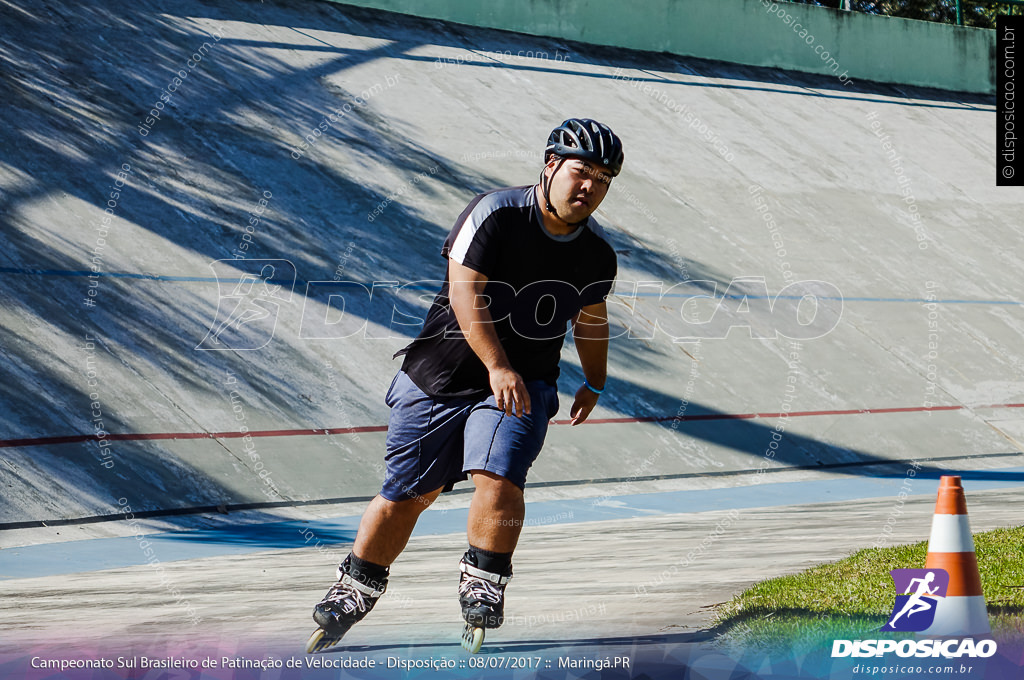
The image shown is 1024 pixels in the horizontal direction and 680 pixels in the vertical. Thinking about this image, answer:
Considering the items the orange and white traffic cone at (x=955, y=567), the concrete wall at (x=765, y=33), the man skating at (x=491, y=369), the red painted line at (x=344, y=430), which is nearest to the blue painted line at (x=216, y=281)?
the red painted line at (x=344, y=430)

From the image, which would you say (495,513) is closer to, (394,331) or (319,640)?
(319,640)

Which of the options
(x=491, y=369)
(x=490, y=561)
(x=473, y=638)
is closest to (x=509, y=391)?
(x=491, y=369)

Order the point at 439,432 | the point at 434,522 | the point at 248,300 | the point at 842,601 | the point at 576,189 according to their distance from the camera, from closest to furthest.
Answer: the point at 576,189
the point at 439,432
the point at 842,601
the point at 434,522
the point at 248,300

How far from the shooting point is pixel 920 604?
3980 millimetres

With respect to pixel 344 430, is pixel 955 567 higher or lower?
lower

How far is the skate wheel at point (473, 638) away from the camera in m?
3.43

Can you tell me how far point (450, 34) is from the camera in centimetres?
1552

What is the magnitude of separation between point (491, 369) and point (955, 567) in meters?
2.07

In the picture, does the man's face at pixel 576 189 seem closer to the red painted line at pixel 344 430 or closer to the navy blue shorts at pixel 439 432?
the navy blue shorts at pixel 439 432

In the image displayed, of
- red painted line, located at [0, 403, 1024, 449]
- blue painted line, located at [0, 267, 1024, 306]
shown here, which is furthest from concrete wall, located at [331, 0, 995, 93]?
red painted line, located at [0, 403, 1024, 449]

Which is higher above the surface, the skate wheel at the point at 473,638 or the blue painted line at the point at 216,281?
the blue painted line at the point at 216,281

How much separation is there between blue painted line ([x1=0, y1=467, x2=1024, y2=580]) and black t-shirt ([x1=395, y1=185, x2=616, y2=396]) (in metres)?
3.05

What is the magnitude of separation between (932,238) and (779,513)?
8295 millimetres

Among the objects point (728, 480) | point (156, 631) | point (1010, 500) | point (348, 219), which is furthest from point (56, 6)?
point (1010, 500)
